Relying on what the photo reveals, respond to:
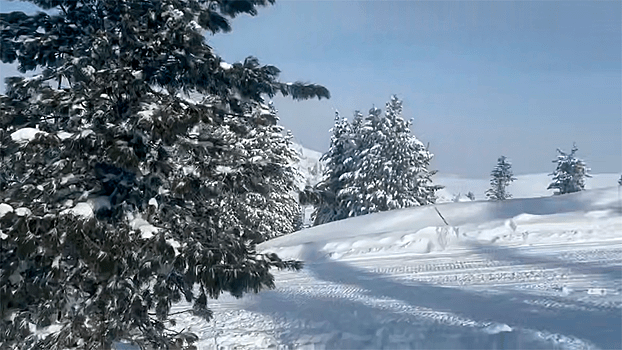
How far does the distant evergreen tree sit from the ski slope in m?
13.0

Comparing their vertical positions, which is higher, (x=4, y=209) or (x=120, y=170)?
(x=120, y=170)

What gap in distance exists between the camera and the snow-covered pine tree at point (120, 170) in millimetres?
5941

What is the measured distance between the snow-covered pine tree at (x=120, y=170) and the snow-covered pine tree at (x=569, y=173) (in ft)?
154

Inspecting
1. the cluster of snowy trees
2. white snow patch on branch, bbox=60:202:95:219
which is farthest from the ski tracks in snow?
the cluster of snowy trees

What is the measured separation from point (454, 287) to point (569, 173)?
141ft

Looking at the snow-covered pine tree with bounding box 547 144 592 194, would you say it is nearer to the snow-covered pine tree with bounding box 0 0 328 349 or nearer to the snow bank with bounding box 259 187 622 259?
the snow bank with bounding box 259 187 622 259

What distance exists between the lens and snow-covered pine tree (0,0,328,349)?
19.5 feet

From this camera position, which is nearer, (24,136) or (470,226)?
(24,136)

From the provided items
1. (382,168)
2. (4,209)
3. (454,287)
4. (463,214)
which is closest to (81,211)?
(4,209)

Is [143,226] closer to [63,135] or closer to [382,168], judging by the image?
[63,135]

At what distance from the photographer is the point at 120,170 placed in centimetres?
640

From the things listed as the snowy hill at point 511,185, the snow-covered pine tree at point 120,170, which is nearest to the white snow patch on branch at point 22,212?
the snow-covered pine tree at point 120,170

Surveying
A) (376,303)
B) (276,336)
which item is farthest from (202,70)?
(376,303)

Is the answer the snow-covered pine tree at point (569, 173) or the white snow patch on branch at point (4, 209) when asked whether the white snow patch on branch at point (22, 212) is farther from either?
the snow-covered pine tree at point (569, 173)
